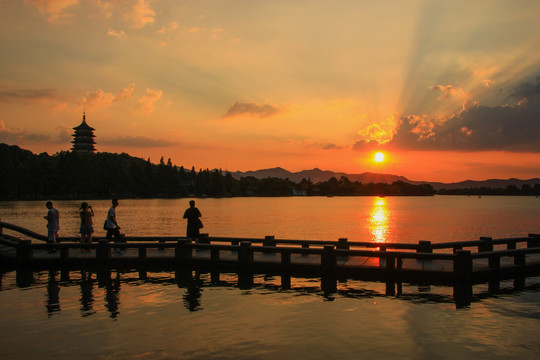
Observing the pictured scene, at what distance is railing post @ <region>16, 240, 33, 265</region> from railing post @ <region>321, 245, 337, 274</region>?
12510 mm

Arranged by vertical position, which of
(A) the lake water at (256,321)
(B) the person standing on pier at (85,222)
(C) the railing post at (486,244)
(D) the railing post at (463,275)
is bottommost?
(A) the lake water at (256,321)

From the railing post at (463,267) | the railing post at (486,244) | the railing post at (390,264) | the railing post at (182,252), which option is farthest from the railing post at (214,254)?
the railing post at (486,244)

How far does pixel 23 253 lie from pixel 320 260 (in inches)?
496

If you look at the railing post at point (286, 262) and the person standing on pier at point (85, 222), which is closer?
the railing post at point (286, 262)

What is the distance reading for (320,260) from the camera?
18031 millimetres

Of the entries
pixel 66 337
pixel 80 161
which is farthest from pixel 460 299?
pixel 80 161

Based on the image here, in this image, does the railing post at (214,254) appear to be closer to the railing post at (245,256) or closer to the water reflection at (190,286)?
the water reflection at (190,286)

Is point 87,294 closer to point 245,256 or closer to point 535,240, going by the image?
point 245,256

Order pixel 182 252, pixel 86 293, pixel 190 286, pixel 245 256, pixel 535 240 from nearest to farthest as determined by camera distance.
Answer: pixel 86 293 < pixel 190 286 < pixel 245 256 < pixel 182 252 < pixel 535 240

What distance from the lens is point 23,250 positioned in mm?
19250

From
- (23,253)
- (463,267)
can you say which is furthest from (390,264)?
(23,253)

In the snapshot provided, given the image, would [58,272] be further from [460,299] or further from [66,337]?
[460,299]

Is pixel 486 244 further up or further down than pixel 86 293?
further up

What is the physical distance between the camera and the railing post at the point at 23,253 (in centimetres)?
1914
